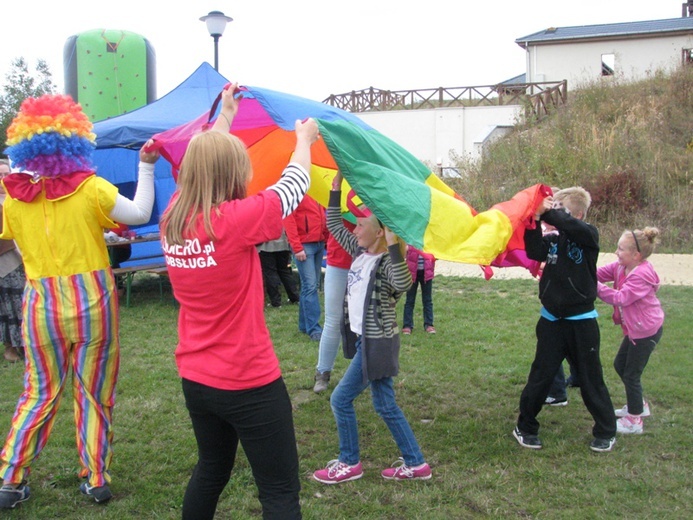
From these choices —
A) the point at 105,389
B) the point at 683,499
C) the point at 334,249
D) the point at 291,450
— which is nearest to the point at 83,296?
the point at 105,389

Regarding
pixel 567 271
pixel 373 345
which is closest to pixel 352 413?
pixel 373 345

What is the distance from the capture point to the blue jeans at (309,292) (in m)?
7.49

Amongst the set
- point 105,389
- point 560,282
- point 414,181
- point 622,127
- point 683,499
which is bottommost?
point 683,499

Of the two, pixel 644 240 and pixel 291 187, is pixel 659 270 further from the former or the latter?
pixel 291 187

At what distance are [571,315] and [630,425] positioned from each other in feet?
3.58

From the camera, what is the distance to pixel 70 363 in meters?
3.75

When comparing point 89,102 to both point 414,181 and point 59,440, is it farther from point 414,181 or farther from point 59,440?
point 414,181

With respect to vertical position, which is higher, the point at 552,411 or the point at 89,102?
the point at 89,102

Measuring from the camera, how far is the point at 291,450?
2734 mm

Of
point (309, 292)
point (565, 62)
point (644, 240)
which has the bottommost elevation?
point (309, 292)

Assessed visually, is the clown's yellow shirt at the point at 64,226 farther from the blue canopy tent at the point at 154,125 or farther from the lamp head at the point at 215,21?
the lamp head at the point at 215,21

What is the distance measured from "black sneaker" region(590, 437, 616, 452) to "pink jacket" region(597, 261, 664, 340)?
74cm

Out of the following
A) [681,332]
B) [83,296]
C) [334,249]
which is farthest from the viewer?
[681,332]

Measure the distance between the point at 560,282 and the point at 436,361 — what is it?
2.49 meters
